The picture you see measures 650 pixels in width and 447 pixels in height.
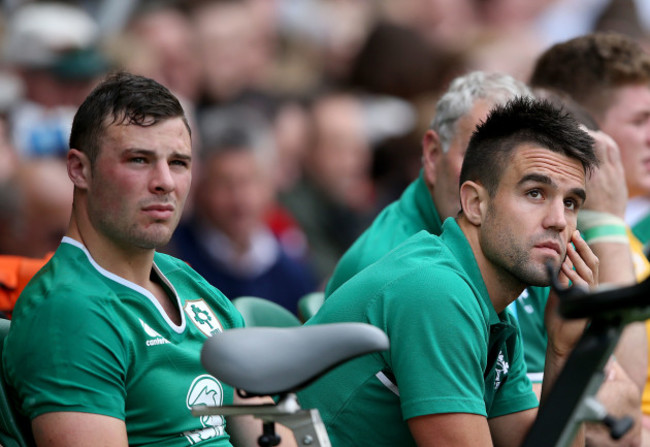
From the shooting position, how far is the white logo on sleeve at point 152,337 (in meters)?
3.29

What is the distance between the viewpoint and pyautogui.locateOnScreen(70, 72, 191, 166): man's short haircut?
11.1 feet

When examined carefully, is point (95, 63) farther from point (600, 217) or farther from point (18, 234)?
point (600, 217)

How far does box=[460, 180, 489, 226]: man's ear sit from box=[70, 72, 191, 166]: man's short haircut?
1005 mm

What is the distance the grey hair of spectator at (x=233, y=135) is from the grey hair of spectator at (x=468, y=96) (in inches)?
81.7

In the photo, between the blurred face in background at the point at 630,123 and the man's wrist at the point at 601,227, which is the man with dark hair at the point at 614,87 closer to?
the blurred face in background at the point at 630,123

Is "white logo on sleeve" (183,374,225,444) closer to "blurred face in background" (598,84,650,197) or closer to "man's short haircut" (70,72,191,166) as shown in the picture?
"man's short haircut" (70,72,191,166)

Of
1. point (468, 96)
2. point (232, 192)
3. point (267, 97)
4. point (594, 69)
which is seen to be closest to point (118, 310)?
point (468, 96)

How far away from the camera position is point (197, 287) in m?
3.79

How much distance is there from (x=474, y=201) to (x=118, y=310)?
1248mm

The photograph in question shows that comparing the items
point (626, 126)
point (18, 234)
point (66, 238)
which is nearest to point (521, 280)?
point (66, 238)

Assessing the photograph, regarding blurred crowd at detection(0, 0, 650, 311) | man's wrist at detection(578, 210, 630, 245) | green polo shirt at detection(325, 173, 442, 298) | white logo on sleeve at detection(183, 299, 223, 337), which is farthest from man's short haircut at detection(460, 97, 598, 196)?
blurred crowd at detection(0, 0, 650, 311)

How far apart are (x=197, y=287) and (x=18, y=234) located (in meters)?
1.87

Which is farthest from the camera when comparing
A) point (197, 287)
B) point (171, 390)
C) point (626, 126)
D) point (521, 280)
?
point (626, 126)

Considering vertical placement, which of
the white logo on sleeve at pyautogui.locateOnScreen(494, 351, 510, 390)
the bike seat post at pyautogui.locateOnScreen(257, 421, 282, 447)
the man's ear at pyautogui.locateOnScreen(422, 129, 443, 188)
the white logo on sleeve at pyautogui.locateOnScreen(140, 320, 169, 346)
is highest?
the man's ear at pyautogui.locateOnScreen(422, 129, 443, 188)
